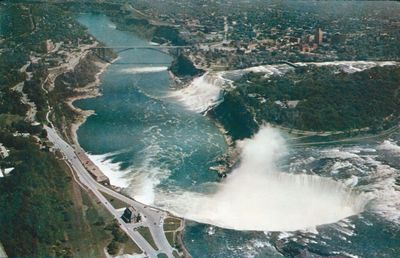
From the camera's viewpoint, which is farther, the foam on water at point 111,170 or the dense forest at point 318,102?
the dense forest at point 318,102

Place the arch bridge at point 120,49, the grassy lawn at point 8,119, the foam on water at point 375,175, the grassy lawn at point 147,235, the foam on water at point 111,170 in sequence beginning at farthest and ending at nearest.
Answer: the arch bridge at point 120,49, the grassy lawn at point 8,119, the foam on water at point 111,170, the foam on water at point 375,175, the grassy lawn at point 147,235

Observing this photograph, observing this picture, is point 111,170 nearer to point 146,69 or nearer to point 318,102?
point 318,102

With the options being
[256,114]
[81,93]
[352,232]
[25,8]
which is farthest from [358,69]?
[25,8]

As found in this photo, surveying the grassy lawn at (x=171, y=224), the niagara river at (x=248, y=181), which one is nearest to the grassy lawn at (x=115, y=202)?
the niagara river at (x=248, y=181)

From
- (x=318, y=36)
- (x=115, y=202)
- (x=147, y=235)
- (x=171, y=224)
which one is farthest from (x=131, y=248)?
(x=318, y=36)

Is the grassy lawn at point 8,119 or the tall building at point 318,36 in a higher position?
the tall building at point 318,36

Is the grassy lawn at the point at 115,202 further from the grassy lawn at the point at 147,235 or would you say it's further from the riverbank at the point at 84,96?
the riverbank at the point at 84,96

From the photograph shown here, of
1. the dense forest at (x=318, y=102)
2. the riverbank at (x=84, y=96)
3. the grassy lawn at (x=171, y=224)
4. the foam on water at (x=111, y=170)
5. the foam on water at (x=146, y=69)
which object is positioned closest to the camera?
the grassy lawn at (x=171, y=224)

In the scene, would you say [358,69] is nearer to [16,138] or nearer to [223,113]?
[223,113]
